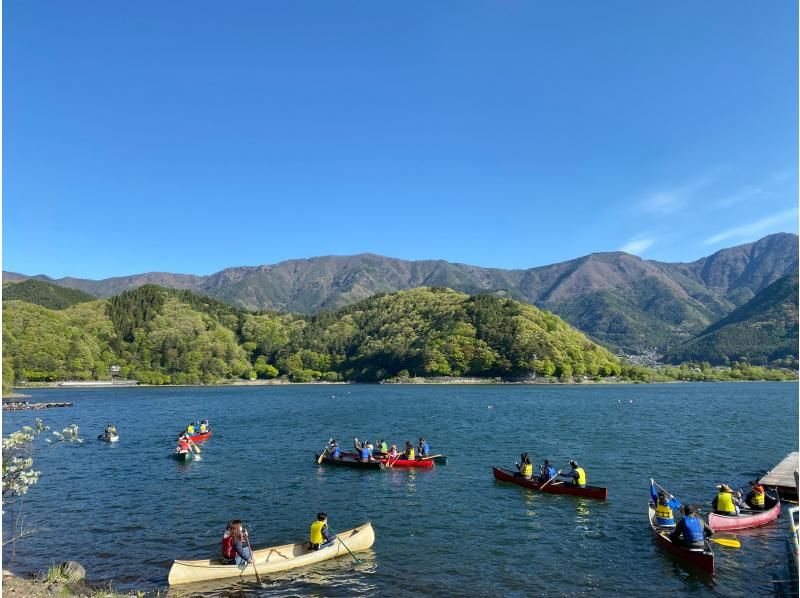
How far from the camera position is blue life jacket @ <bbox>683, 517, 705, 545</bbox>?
2650cm

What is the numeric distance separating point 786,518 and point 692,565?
469 inches

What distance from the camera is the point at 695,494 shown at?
39.1 meters

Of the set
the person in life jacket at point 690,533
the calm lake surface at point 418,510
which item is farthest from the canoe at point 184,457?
the person in life jacket at point 690,533

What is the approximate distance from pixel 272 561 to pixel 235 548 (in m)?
1.96

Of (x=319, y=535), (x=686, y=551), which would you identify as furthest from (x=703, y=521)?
(x=319, y=535)

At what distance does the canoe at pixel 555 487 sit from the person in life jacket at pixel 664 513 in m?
7.19

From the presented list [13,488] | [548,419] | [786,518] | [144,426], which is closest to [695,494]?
[786,518]

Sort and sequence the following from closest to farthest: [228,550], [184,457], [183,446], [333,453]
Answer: [228,550]
[333,453]
[184,457]
[183,446]

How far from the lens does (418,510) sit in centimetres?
3675

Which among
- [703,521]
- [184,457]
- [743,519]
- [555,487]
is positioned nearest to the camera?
[703,521]

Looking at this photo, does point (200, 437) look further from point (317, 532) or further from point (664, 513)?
point (664, 513)

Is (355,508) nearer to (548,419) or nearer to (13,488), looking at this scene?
(13,488)

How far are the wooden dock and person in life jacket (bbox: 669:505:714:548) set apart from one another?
615 inches

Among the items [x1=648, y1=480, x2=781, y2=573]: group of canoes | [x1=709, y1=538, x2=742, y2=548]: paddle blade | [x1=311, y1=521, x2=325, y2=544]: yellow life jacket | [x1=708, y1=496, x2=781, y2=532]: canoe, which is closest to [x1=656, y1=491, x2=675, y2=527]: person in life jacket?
[x1=648, y1=480, x2=781, y2=573]: group of canoes
